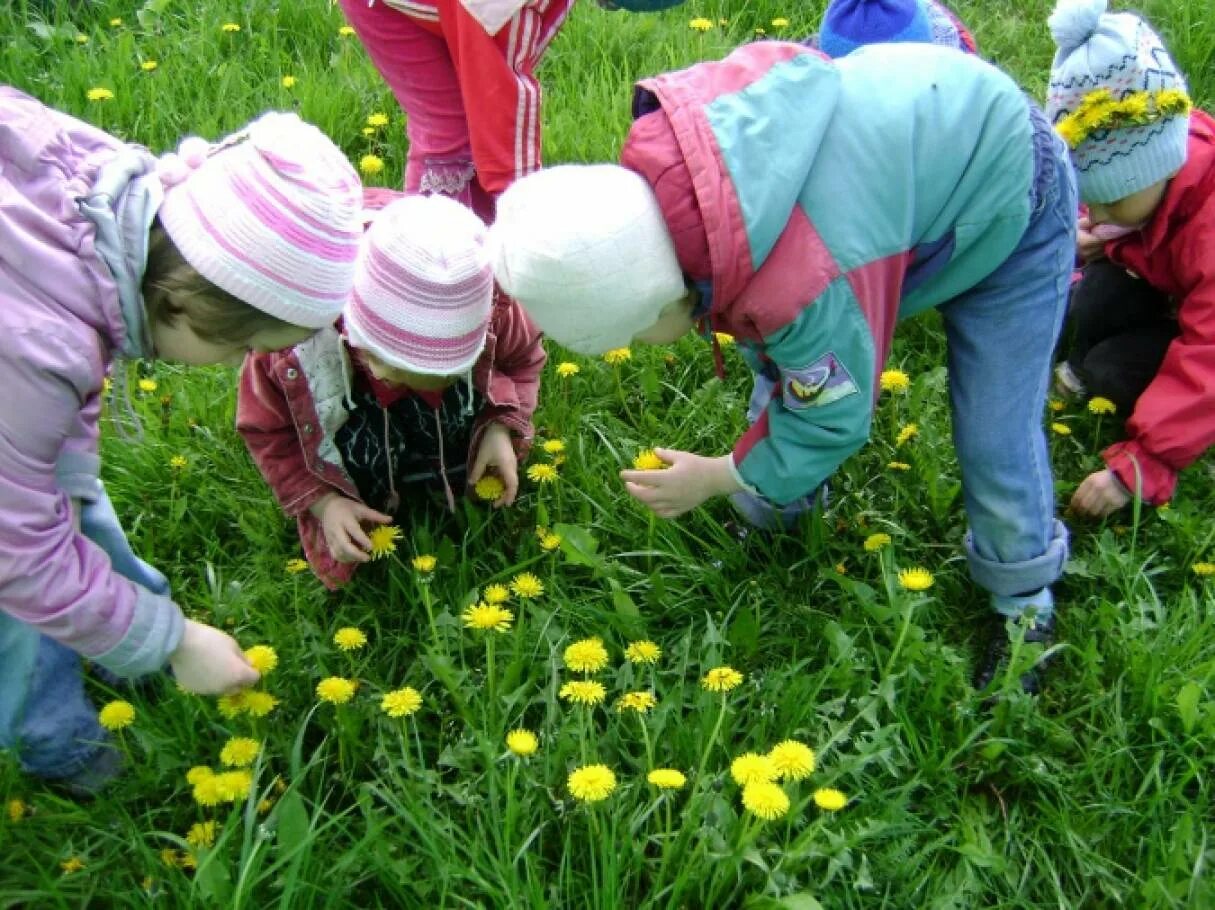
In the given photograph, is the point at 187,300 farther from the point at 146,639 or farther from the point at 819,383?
the point at 819,383

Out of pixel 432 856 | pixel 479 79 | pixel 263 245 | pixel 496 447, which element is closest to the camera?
pixel 263 245

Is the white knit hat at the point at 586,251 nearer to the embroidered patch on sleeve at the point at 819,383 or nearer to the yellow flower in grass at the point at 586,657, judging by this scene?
the embroidered patch on sleeve at the point at 819,383

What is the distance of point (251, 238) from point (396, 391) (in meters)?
0.63

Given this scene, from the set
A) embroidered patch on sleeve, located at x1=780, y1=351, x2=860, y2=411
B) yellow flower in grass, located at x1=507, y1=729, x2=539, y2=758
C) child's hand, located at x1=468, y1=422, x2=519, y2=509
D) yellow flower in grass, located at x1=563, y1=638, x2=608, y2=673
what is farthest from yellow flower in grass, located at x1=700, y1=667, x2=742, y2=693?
child's hand, located at x1=468, y1=422, x2=519, y2=509

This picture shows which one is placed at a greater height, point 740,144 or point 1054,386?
point 740,144

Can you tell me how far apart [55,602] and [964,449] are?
1316 mm

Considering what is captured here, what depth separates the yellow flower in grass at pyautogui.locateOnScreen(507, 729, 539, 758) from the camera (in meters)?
1.57

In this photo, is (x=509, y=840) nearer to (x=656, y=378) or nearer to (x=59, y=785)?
(x=59, y=785)

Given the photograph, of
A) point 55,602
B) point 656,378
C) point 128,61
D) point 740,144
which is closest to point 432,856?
point 55,602

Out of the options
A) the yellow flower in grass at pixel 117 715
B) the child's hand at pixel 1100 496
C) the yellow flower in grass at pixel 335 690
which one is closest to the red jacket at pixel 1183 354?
the child's hand at pixel 1100 496

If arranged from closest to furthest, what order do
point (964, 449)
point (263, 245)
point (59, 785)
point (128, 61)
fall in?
point (263, 245) → point (59, 785) → point (964, 449) → point (128, 61)

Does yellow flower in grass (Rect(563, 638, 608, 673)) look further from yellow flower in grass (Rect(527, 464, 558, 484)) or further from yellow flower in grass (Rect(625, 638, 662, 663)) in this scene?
yellow flower in grass (Rect(527, 464, 558, 484))

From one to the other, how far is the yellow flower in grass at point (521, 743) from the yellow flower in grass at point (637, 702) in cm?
14

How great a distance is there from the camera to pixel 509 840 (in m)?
1.54
